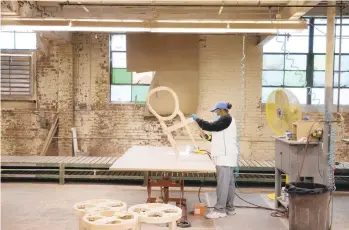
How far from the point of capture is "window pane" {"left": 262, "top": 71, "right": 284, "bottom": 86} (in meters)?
8.84

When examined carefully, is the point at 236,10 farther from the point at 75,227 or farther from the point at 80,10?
the point at 75,227

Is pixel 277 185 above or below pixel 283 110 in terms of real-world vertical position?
below

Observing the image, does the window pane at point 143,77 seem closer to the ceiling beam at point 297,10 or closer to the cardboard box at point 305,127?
the ceiling beam at point 297,10

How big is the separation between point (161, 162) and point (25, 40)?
5.75 metres

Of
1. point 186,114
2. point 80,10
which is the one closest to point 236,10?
point 186,114

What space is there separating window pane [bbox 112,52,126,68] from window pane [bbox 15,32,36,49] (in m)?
1.89

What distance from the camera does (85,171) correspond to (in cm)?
780

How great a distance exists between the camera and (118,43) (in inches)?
353

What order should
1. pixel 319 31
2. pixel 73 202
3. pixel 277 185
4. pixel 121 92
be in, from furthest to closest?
pixel 121 92 < pixel 319 31 < pixel 73 202 < pixel 277 185

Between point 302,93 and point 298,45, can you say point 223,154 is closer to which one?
point 302,93

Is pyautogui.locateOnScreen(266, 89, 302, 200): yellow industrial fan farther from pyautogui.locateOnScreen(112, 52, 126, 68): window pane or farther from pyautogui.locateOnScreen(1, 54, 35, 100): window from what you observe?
pyautogui.locateOnScreen(1, 54, 35, 100): window

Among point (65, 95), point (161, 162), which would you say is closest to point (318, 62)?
point (161, 162)

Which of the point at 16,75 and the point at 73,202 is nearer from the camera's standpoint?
the point at 73,202

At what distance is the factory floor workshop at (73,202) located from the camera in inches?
204
